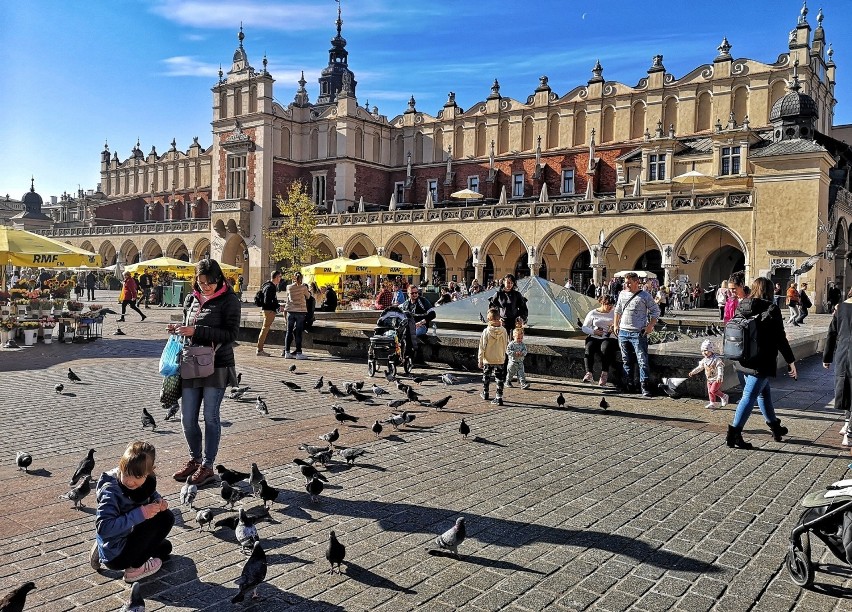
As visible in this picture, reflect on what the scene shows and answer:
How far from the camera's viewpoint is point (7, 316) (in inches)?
620

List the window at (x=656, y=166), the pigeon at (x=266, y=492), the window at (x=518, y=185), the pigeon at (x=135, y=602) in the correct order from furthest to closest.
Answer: the window at (x=518, y=185) < the window at (x=656, y=166) < the pigeon at (x=266, y=492) < the pigeon at (x=135, y=602)

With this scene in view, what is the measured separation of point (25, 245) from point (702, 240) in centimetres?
2856

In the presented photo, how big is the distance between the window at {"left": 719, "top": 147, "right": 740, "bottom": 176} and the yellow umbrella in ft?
98.8

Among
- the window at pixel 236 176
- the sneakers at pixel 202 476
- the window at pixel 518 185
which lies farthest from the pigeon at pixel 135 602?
the window at pixel 236 176

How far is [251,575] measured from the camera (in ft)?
11.3

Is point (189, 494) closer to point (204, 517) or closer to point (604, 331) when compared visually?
point (204, 517)

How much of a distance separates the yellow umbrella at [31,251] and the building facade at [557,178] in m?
23.9

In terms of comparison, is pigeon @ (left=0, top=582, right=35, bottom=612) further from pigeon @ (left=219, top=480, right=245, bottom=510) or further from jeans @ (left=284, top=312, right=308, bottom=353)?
jeans @ (left=284, top=312, right=308, bottom=353)

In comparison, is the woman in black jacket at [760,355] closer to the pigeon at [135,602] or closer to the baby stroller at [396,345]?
the pigeon at [135,602]

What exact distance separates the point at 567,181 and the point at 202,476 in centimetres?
4067

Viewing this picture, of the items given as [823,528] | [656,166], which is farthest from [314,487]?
[656,166]

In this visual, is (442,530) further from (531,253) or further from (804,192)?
(531,253)

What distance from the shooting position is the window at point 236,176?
161 ft

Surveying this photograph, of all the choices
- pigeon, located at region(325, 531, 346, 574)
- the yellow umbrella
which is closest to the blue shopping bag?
pigeon, located at region(325, 531, 346, 574)
